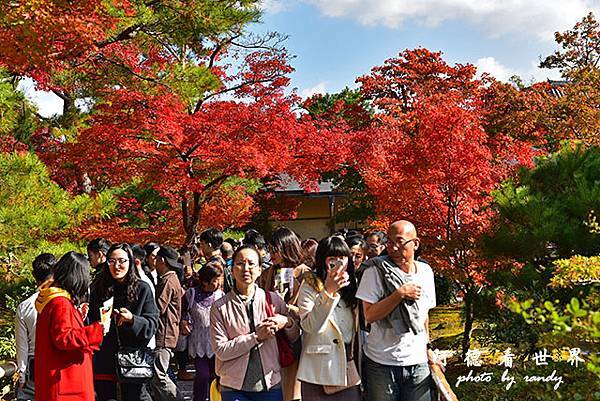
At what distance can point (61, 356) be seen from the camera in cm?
362

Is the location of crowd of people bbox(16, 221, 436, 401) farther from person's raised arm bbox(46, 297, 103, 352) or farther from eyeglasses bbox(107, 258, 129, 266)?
eyeglasses bbox(107, 258, 129, 266)

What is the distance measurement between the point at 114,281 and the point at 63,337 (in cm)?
108

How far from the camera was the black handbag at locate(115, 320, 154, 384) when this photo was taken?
4391 mm

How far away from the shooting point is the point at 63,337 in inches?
139

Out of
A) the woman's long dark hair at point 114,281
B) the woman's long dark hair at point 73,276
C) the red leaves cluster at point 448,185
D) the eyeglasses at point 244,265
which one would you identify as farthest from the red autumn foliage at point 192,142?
the eyeglasses at point 244,265

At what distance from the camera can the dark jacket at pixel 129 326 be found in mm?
4410

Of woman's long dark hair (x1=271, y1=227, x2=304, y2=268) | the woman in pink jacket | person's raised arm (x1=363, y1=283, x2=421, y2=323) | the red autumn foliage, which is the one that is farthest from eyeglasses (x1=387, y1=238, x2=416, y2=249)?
the red autumn foliage

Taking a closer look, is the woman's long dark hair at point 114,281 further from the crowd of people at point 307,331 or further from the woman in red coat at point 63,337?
the woman in red coat at point 63,337

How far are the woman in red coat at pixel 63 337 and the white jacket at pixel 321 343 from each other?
123 cm

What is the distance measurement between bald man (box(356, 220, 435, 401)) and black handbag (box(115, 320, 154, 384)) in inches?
68.8

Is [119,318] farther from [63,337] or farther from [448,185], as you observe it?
[448,185]

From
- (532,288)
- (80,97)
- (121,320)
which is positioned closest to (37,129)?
(80,97)

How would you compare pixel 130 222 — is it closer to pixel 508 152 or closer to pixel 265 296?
pixel 508 152

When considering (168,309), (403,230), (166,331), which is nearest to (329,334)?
(403,230)
